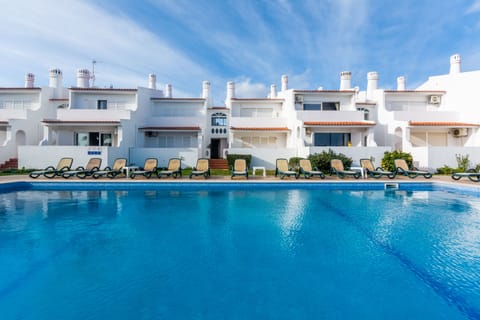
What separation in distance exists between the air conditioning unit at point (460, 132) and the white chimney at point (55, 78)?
1556 inches

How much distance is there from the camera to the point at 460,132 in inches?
800

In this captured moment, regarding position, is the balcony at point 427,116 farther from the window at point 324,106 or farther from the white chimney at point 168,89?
the white chimney at point 168,89

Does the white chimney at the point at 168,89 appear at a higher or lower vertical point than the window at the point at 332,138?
higher

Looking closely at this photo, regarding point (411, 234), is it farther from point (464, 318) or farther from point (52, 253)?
point (52, 253)

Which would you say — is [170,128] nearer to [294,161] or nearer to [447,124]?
[294,161]

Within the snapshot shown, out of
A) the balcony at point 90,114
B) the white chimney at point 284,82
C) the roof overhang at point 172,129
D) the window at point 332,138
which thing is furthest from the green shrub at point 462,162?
the balcony at point 90,114

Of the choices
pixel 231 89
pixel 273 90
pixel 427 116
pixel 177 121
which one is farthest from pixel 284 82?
pixel 427 116

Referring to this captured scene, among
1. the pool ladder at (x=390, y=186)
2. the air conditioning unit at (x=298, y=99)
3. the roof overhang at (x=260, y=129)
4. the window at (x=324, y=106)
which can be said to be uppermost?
the air conditioning unit at (x=298, y=99)

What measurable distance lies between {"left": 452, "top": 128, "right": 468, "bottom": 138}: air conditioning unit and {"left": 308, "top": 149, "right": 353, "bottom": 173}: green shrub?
41.4 feet

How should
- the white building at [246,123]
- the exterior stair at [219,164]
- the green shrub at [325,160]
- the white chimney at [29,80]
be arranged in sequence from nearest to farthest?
the green shrub at [325,160] < the white building at [246,123] < the exterior stair at [219,164] < the white chimney at [29,80]

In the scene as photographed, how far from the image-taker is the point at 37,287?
3777mm

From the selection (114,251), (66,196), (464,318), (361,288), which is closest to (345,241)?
(361,288)

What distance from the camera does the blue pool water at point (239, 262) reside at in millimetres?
3336

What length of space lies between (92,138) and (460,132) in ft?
109
